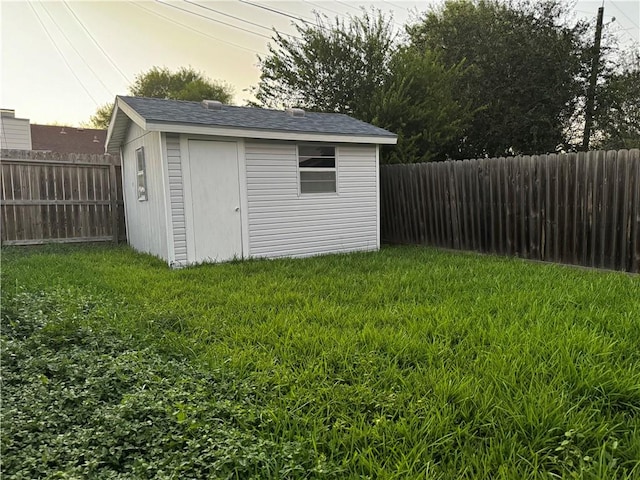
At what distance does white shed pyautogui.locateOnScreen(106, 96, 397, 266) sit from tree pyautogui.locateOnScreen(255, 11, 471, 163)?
381cm

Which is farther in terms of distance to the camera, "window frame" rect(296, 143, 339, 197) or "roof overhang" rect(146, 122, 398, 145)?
"window frame" rect(296, 143, 339, 197)

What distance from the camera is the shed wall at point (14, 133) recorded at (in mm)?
13414

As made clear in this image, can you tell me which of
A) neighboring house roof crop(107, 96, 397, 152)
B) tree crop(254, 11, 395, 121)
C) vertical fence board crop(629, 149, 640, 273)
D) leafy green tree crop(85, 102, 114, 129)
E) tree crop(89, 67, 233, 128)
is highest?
tree crop(89, 67, 233, 128)

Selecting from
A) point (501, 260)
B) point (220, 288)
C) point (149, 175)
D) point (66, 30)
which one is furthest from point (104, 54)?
point (501, 260)

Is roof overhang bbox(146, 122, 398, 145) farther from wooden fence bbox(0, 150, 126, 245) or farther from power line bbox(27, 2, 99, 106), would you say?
power line bbox(27, 2, 99, 106)

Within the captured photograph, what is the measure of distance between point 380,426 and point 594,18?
1704 cm

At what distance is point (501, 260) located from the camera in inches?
251

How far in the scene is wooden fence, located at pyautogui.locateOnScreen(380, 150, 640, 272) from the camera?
5379 millimetres

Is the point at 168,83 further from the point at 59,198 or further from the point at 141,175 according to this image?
the point at 141,175

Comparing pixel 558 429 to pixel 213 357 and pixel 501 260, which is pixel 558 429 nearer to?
pixel 213 357

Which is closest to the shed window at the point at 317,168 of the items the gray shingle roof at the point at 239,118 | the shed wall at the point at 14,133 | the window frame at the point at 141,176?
the gray shingle roof at the point at 239,118

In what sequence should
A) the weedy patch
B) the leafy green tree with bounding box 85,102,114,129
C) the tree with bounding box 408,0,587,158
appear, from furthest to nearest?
the leafy green tree with bounding box 85,102,114,129 → the tree with bounding box 408,0,587,158 → the weedy patch

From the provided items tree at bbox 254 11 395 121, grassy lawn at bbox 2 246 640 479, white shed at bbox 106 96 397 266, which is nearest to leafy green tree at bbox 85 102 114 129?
tree at bbox 254 11 395 121

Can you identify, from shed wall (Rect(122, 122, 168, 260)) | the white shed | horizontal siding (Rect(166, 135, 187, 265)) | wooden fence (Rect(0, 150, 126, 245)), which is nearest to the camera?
horizontal siding (Rect(166, 135, 187, 265))
